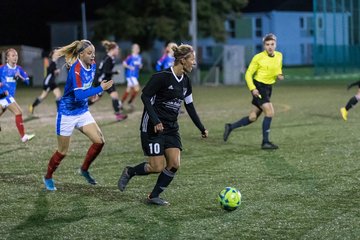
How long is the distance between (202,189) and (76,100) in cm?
196

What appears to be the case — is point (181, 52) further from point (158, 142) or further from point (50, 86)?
point (50, 86)

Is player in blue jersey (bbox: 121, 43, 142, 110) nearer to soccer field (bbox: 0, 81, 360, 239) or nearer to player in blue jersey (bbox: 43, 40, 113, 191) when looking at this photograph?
soccer field (bbox: 0, 81, 360, 239)

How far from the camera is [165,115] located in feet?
25.7

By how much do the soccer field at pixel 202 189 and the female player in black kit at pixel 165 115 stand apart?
463 mm

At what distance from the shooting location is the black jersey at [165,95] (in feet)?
25.1

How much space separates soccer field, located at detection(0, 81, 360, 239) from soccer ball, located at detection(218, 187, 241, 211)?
11cm

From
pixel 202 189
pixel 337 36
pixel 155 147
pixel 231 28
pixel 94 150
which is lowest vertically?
pixel 202 189

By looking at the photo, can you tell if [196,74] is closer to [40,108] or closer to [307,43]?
[40,108]

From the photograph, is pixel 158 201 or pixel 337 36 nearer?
pixel 158 201

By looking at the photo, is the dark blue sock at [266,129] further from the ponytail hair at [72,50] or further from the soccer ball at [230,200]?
the soccer ball at [230,200]

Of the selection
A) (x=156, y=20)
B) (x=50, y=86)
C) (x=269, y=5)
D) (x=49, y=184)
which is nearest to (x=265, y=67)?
(x=49, y=184)

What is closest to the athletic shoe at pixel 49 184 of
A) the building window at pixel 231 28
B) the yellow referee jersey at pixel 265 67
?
the yellow referee jersey at pixel 265 67

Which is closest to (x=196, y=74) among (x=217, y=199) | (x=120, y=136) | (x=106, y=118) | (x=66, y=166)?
(x=106, y=118)

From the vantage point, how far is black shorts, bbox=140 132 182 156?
774 centimetres
